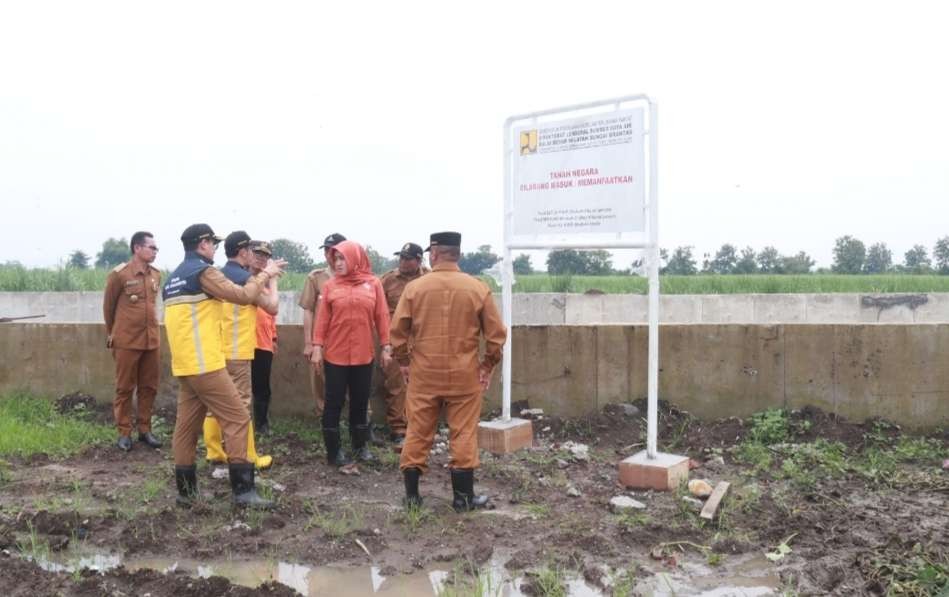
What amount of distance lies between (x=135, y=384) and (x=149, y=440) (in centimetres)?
50

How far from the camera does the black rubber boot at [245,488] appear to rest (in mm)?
5070

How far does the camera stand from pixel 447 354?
5.00 meters

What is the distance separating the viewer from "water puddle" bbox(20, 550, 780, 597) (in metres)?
3.88

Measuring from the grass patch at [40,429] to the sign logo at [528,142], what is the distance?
446 centimetres

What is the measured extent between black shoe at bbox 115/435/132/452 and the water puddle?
2478 millimetres

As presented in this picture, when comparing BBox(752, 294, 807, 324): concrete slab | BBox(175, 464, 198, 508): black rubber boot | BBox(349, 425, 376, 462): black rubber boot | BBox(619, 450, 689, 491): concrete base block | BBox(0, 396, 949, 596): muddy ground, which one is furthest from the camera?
BBox(752, 294, 807, 324): concrete slab

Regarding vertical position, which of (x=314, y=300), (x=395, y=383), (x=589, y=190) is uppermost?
(x=589, y=190)

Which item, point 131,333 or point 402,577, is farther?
point 131,333

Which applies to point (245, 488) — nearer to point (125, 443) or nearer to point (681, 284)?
point (125, 443)

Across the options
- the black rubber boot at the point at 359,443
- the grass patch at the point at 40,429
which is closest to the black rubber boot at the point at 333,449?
the black rubber boot at the point at 359,443

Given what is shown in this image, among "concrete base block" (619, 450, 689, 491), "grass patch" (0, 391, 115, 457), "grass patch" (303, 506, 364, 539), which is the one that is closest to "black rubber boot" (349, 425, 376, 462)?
"grass patch" (303, 506, 364, 539)

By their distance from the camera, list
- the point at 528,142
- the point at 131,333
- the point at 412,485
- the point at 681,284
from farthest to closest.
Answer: the point at 681,284 → the point at 131,333 → the point at 528,142 → the point at 412,485

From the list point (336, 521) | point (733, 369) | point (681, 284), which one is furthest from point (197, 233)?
point (681, 284)

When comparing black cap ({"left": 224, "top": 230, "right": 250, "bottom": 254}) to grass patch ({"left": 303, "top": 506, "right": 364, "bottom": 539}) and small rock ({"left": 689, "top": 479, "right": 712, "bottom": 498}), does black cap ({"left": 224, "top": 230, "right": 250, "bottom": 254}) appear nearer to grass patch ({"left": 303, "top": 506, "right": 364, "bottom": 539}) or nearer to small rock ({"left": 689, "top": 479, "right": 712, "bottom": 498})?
grass patch ({"left": 303, "top": 506, "right": 364, "bottom": 539})
